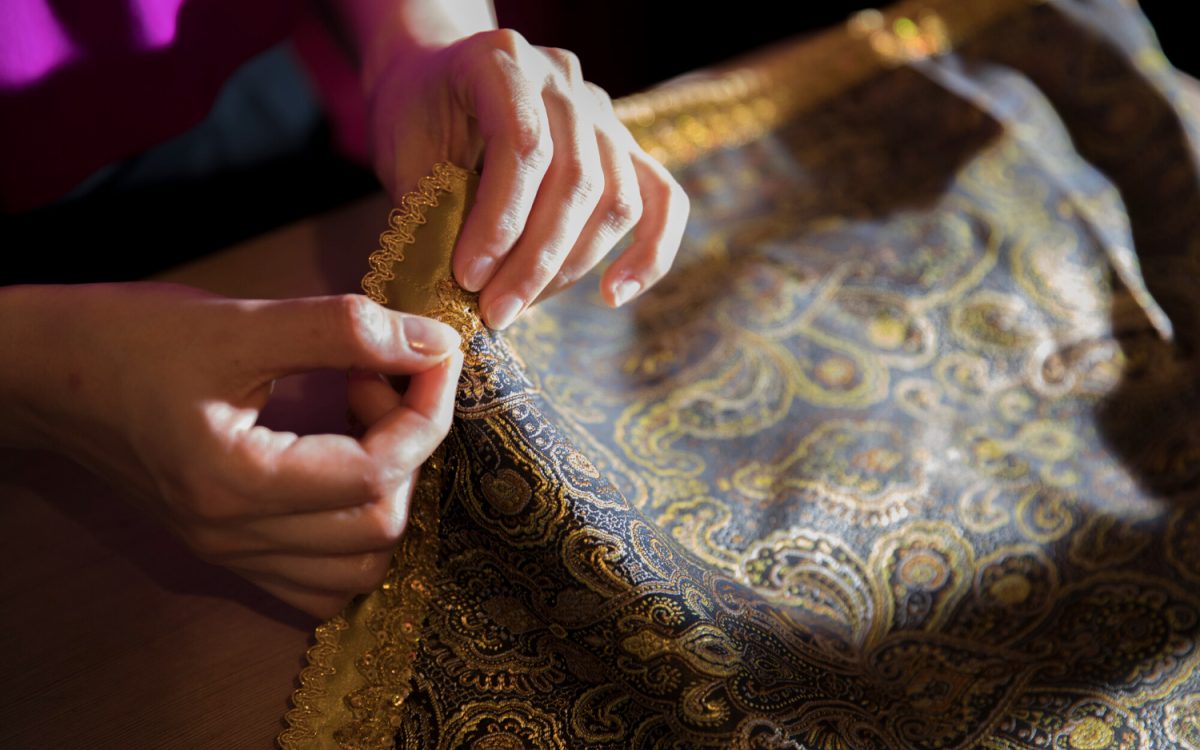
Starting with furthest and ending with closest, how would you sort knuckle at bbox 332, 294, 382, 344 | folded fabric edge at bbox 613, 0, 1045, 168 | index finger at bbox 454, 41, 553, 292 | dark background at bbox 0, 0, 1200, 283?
folded fabric edge at bbox 613, 0, 1045, 168
dark background at bbox 0, 0, 1200, 283
index finger at bbox 454, 41, 553, 292
knuckle at bbox 332, 294, 382, 344

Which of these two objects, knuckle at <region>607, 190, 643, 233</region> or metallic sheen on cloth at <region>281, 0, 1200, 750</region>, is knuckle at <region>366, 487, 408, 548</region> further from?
knuckle at <region>607, 190, 643, 233</region>

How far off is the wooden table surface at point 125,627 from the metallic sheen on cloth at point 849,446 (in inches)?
2.6

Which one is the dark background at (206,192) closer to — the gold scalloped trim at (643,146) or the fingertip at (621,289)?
the gold scalloped trim at (643,146)

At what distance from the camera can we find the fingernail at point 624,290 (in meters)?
0.74

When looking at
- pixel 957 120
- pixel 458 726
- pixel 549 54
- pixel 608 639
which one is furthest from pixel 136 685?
pixel 957 120

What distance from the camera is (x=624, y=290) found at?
2.43ft

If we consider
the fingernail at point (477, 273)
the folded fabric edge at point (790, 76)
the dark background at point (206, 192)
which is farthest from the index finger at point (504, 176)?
the dark background at point (206, 192)

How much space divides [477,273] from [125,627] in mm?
384

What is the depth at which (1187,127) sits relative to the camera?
968mm

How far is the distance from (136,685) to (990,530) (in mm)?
679

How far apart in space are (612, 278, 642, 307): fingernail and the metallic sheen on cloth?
3.6 inches

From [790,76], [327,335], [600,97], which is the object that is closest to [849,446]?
[600,97]

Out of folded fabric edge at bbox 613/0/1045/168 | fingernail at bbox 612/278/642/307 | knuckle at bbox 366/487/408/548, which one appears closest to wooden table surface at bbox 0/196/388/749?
knuckle at bbox 366/487/408/548

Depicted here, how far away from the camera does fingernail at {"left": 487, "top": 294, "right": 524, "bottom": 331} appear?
0.66 m
